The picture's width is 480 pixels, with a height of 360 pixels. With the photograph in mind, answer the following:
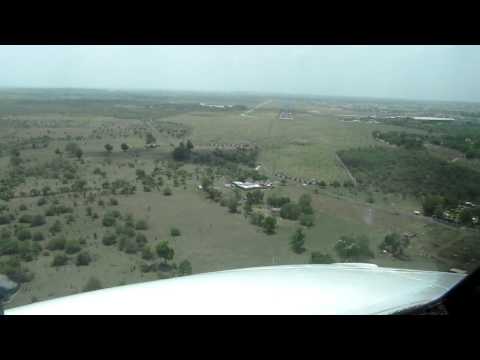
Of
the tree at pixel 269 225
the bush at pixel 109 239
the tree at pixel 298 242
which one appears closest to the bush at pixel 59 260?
the bush at pixel 109 239

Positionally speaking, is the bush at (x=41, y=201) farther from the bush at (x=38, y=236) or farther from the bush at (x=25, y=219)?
the bush at (x=38, y=236)

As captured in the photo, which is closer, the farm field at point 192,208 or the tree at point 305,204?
the farm field at point 192,208

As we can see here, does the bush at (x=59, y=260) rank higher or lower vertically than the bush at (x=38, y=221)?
higher

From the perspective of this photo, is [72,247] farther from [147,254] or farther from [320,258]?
[320,258]

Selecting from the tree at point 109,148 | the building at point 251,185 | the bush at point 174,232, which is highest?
the building at point 251,185

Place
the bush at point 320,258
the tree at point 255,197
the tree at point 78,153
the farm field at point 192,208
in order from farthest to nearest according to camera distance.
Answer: the tree at point 78,153, the tree at point 255,197, the farm field at point 192,208, the bush at point 320,258
